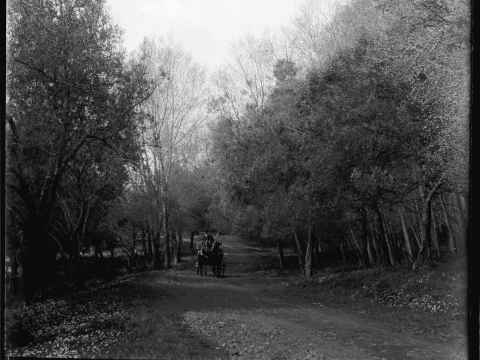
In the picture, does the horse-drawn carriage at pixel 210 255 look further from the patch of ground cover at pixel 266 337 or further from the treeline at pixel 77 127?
the patch of ground cover at pixel 266 337

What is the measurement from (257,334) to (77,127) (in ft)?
14.4

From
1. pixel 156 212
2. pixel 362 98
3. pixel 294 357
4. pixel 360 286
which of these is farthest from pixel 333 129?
pixel 294 357

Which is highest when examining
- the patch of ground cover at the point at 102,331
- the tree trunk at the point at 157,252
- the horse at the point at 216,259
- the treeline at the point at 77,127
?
the treeline at the point at 77,127

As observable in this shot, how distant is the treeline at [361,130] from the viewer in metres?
6.23

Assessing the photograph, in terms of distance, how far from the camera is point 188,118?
8.40 metres

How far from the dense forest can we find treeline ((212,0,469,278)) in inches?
1.9

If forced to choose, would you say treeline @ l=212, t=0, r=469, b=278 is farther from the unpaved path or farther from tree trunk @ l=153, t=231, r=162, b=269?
tree trunk @ l=153, t=231, r=162, b=269

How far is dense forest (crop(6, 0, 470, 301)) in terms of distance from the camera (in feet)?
20.7

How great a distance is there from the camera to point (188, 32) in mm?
5930

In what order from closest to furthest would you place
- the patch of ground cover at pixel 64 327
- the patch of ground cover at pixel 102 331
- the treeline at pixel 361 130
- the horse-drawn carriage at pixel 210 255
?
the patch of ground cover at pixel 102 331 < the patch of ground cover at pixel 64 327 < the treeline at pixel 361 130 < the horse-drawn carriage at pixel 210 255

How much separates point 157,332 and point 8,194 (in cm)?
259

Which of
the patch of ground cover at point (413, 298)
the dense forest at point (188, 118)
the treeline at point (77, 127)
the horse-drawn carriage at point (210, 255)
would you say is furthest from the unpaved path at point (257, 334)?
the horse-drawn carriage at point (210, 255)

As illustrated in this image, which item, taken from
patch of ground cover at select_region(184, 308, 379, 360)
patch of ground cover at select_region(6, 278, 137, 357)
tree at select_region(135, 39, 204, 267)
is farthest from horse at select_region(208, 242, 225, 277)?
patch of ground cover at select_region(6, 278, 137, 357)

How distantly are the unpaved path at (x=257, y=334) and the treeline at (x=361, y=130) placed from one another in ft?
4.49
